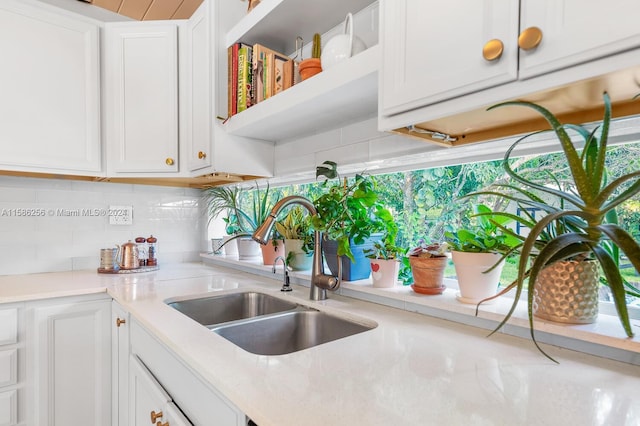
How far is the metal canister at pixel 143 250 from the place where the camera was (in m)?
2.15

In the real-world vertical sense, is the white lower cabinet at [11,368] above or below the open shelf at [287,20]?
below

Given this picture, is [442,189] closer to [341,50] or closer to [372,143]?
[372,143]

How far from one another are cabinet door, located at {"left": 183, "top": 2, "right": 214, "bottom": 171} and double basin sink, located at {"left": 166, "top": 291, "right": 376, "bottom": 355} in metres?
0.74

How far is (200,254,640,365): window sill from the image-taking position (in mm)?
758

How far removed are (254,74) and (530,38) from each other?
4.01 ft

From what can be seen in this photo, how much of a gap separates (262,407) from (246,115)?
1.28 meters

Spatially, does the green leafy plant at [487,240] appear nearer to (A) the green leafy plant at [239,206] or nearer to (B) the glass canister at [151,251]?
(A) the green leafy plant at [239,206]

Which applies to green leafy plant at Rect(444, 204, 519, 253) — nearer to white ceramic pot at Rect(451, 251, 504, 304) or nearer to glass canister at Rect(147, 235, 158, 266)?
white ceramic pot at Rect(451, 251, 504, 304)

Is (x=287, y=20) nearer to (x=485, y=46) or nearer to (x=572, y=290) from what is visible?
(x=485, y=46)

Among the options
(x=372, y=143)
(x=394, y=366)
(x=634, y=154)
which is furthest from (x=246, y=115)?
(x=634, y=154)

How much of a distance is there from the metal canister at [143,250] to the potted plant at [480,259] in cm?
187

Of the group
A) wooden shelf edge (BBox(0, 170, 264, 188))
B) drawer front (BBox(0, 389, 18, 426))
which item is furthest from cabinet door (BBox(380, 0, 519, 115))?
drawer front (BBox(0, 389, 18, 426))

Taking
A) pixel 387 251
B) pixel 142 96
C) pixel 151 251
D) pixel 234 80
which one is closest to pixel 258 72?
pixel 234 80

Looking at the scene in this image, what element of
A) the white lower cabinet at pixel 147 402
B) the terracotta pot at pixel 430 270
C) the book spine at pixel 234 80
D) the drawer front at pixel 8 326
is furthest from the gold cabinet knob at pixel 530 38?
the drawer front at pixel 8 326
